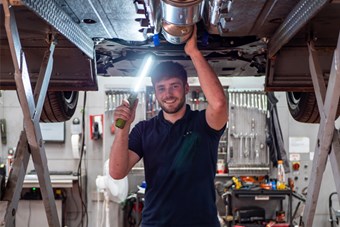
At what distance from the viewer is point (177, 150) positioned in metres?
1.69

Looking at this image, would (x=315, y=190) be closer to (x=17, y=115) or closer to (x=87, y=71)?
(x=87, y=71)

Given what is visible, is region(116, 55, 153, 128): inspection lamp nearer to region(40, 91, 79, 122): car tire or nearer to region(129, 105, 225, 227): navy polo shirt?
region(129, 105, 225, 227): navy polo shirt

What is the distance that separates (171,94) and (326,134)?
745 mm

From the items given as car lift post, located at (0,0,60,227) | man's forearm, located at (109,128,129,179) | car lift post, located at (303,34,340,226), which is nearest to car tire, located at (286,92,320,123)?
car lift post, located at (303,34,340,226)

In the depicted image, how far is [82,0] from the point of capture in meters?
1.39

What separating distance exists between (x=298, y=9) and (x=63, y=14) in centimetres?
97

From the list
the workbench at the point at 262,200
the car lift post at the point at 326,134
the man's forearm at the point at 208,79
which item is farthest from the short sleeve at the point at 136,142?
the workbench at the point at 262,200

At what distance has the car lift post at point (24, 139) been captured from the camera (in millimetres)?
1194

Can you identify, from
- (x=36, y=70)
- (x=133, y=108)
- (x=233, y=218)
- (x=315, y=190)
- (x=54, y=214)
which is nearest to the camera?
(x=315, y=190)

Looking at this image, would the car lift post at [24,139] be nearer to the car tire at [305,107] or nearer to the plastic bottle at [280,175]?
the car tire at [305,107]

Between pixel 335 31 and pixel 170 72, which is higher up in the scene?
pixel 335 31

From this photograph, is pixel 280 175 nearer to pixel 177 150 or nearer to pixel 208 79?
pixel 177 150

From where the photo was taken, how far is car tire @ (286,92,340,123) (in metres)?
2.26

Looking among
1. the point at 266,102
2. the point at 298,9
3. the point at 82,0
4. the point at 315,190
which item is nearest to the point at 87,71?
the point at 82,0
